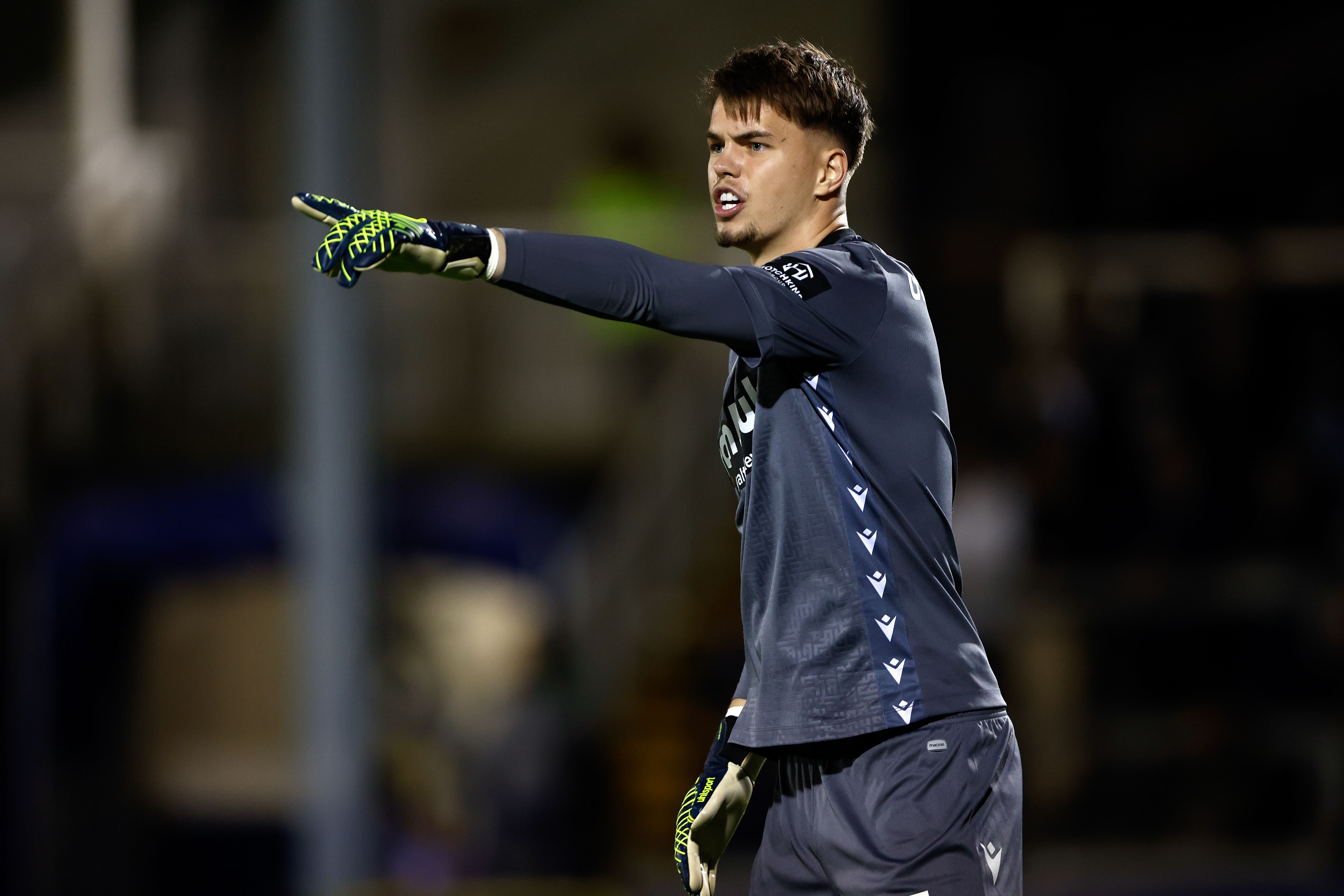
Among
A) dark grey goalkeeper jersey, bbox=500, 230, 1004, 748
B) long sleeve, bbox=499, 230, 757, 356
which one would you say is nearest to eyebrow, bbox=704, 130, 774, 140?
dark grey goalkeeper jersey, bbox=500, 230, 1004, 748

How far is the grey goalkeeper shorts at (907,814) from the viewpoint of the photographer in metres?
2.49

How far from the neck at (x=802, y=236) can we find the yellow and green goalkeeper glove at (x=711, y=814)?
0.78m

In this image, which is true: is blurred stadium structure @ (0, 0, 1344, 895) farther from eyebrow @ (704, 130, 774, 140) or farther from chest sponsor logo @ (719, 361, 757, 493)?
eyebrow @ (704, 130, 774, 140)

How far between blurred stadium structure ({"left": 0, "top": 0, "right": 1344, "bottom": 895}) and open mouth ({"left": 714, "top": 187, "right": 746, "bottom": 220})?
4913mm

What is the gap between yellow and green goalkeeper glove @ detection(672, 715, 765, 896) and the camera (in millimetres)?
2752

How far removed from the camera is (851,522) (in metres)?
2.52

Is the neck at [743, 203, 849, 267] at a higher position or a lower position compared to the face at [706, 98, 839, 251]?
lower

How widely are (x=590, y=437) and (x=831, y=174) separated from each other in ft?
26.5

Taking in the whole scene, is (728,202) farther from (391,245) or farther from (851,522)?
(391,245)

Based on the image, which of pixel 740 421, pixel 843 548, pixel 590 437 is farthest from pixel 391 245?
pixel 590 437

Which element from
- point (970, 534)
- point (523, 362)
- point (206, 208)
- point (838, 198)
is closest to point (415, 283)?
point (523, 362)

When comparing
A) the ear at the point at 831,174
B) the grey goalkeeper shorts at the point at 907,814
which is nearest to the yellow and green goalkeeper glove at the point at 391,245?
the ear at the point at 831,174

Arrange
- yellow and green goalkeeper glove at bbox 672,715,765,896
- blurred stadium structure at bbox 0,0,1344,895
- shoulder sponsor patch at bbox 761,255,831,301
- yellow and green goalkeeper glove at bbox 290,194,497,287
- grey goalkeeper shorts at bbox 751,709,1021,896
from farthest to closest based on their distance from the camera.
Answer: blurred stadium structure at bbox 0,0,1344,895 → yellow and green goalkeeper glove at bbox 672,715,765,896 → grey goalkeeper shorts at bbox 751,709,1021,896 → shoulder sponsor patch at bbox 761,255,831,301 → yellow and green goalkeeper glove at bbox 290,194,497,287

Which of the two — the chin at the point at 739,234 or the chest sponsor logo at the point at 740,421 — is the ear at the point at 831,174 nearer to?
the chin at the point at 739,234
